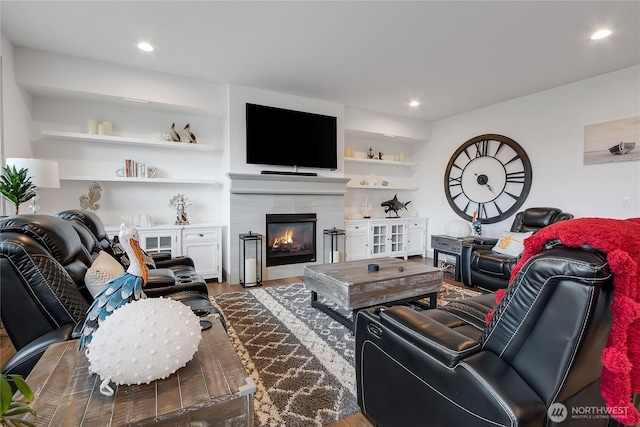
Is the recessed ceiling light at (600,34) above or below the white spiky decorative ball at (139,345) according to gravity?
above

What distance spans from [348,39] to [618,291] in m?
2.85

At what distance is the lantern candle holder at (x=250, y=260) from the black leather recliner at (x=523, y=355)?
9.47 ft

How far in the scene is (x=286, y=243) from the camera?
4398 mm

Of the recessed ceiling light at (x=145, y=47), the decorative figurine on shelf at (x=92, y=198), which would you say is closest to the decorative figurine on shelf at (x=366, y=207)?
the recessed ceiling light at (x=145, y=47)

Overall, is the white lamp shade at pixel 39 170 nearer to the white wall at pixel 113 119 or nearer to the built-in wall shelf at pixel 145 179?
the white wall at pixel 113 119

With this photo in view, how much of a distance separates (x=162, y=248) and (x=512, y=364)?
377 cm

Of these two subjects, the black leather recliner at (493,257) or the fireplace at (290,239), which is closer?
the black leather recliner at (493,257)

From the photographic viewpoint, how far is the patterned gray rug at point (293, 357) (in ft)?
5.23

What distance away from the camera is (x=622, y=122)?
3469 mm

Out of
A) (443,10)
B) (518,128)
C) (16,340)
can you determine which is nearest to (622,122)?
(518,128)

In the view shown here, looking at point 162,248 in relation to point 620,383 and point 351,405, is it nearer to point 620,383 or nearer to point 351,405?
point 351,405

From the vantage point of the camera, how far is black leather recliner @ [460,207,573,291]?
10.8ft

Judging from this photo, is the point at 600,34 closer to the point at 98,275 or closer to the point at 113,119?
the point at 98,275

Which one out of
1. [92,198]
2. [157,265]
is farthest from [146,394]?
[92,198]
